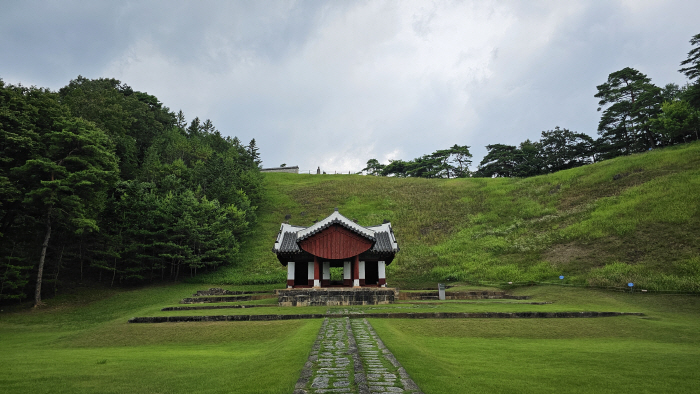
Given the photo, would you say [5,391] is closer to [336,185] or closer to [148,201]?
[148,201]

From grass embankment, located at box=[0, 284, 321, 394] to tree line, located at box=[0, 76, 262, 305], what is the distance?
8.13 m

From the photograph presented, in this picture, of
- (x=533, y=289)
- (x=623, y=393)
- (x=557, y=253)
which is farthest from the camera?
(x=557, y=253)

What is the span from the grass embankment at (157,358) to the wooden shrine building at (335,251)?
26.5 ft

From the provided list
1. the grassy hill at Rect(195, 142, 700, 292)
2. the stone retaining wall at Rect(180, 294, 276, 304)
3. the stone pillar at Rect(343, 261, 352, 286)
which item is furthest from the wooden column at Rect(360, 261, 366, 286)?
the grassy hill at Rect(195, 142, 700, 292)

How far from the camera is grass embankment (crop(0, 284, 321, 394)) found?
5.96 metres

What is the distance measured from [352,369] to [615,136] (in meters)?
65.5

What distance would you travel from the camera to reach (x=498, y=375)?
6176 millimetres

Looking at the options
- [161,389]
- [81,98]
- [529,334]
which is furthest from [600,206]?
[81,98]

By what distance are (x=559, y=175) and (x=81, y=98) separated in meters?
60.2

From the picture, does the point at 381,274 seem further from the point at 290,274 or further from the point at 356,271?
the point at 290,274

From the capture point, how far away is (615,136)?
5581 cm

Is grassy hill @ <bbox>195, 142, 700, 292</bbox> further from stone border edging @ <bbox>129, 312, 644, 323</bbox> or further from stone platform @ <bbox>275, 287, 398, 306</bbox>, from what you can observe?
stone platform @ <bbox>275, 287, 398, 306</bbox>

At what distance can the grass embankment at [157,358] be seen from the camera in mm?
5959

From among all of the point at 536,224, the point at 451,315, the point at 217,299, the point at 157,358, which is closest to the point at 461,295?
the point at 451,315
